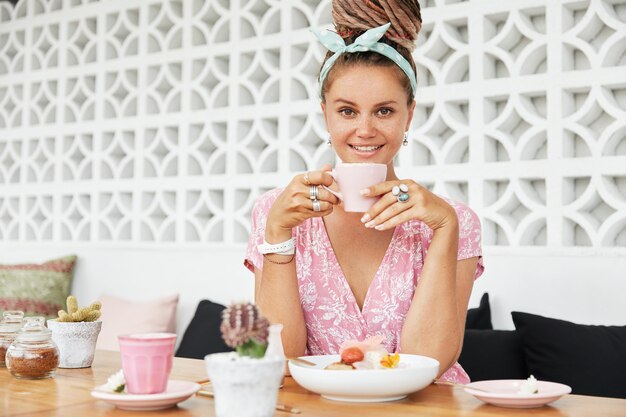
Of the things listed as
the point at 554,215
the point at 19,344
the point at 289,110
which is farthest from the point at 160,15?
the point at 19,344

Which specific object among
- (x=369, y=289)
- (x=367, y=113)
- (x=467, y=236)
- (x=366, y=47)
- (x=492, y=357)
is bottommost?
(x=492, y=357)

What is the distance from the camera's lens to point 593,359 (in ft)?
6.89

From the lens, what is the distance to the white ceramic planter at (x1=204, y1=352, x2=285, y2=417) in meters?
0.94

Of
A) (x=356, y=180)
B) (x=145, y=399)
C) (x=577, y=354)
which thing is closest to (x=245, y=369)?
(x=145, y=399)

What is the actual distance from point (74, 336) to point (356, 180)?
642mm

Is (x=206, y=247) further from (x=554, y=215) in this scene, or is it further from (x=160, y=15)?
(x=554, y=215)

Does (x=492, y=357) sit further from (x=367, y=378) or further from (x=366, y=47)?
(x=367, y=378)

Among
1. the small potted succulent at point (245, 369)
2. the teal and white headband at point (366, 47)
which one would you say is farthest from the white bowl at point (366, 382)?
the teal and white headband at point (366, 47)

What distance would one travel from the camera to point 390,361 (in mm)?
1206

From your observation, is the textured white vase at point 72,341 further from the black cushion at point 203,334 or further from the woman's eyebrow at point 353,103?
the black cushion at point 203,334

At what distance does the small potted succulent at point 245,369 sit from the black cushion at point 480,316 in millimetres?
1525

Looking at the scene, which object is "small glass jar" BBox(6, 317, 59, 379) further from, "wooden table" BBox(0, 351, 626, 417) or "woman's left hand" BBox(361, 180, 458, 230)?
"woman's left hand" BBox(361, 180, 458, 230)

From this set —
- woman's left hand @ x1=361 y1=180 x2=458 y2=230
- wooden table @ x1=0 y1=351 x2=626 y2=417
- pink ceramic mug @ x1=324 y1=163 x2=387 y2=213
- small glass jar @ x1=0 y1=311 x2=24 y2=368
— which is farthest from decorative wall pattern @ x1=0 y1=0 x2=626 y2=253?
small glass jar @ x1=0 y1=311 x2=24 y2=368

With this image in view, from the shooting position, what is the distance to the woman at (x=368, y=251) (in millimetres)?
1533
